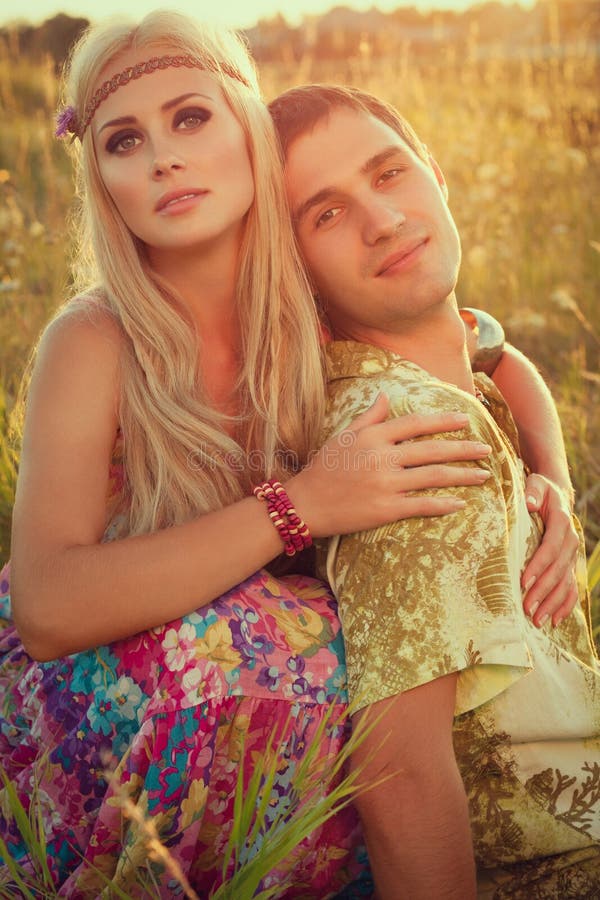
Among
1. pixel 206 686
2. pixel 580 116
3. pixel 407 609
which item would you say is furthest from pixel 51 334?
pixel 580 116

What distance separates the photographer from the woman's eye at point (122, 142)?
236 centimetres

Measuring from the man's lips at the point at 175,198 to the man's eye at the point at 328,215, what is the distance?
34cm

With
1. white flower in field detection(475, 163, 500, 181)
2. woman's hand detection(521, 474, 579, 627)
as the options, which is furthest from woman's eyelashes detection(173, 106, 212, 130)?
white flower in field detection(475, 163, 500, 181)

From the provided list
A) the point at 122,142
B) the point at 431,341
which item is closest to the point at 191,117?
the point at 122,142

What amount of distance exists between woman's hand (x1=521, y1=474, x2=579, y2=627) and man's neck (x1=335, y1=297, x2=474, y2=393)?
36cm

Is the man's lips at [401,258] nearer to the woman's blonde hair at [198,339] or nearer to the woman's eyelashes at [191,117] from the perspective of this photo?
the woman's blonde hair at [198,339]

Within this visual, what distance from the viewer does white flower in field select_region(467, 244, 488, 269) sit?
4.95 meters

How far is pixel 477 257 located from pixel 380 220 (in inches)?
110

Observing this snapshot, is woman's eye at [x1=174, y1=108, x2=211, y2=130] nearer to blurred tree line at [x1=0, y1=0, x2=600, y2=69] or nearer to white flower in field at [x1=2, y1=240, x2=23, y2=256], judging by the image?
white flower in field at [x1=2, y1=240, x2=23, y2=256]


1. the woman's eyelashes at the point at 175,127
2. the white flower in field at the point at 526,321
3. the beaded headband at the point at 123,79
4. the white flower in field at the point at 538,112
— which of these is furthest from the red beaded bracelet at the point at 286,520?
the white flower in field at the point at 538,112

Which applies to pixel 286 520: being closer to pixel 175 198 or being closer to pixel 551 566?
pixel 551 566

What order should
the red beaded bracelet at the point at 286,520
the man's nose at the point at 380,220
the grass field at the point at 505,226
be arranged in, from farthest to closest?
the grass field at the point at 505,226
the man's nose at the point at 380,220
the red beaded bracelet at the point at 286,520

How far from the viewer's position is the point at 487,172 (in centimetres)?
567

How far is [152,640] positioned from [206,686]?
6.2 inches
